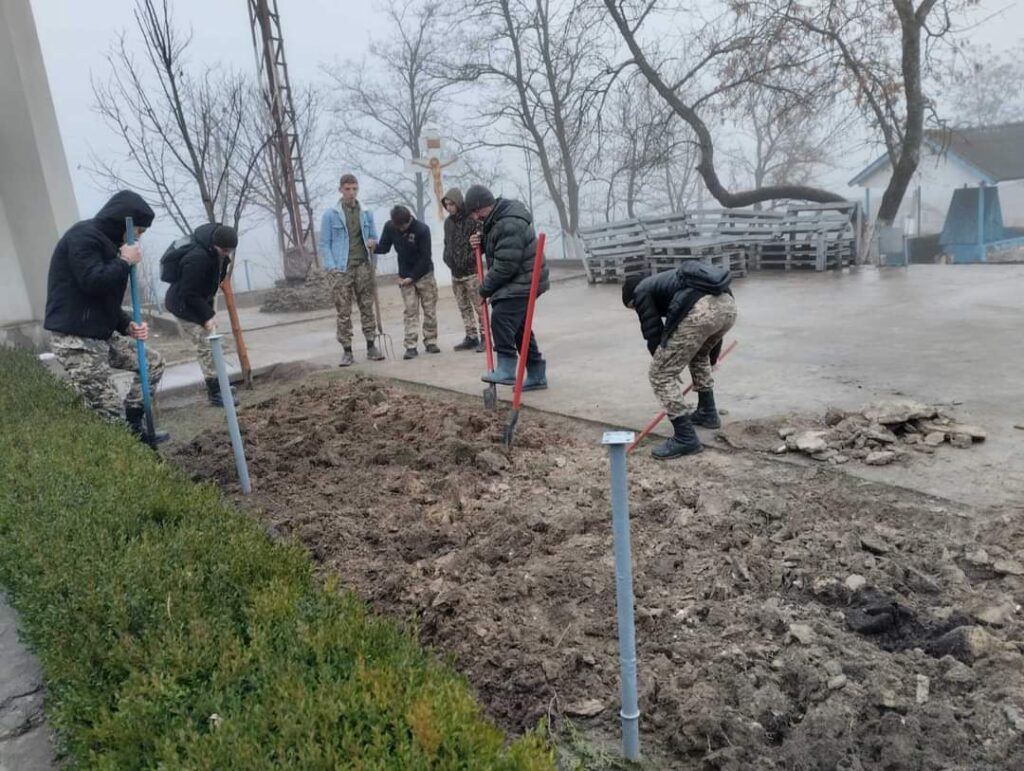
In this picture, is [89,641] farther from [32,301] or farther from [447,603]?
[32,301]

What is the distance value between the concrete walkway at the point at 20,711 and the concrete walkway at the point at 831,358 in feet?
12.5

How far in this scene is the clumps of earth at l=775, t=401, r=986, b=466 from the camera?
4410 millimetres

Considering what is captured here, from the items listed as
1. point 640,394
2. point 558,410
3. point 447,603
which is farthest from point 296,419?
point 447,603

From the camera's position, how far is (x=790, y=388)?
606cm

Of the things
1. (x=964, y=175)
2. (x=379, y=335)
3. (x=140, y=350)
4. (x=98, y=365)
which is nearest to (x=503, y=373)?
(x=140, y=350)

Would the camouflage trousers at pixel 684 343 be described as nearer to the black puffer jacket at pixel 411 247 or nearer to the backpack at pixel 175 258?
the black puffer jacket at pixel 411 247

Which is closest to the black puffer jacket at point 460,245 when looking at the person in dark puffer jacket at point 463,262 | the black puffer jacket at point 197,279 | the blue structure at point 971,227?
the person in dark puffer jacket at point 463,262

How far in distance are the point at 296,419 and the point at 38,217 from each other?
7342 millimetres

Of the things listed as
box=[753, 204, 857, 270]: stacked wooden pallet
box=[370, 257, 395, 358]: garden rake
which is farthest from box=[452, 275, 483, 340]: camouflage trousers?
box=[753, 204, 857, 270]: stacked wooden pallet

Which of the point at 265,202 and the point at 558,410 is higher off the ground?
the point at 265,202

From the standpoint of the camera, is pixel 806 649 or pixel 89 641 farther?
pixel 806 649

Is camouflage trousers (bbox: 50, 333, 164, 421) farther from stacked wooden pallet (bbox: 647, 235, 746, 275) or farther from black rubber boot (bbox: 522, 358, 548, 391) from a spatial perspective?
stacked wooden pallet (bbox: 647, 235, 746, 275)

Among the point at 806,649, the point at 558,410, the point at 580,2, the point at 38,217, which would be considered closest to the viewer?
the point at 806,649

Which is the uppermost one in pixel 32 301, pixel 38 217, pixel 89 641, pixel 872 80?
pixel 872 80
